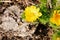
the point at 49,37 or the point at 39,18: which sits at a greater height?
the point at 39,18

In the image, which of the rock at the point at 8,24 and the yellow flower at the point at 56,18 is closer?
the yellow flower at the point at 56,18

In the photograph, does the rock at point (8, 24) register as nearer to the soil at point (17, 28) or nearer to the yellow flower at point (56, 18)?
the soil at point (17, 28)

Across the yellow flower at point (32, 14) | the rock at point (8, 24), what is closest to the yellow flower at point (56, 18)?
the yellow flower at point (32, 14)

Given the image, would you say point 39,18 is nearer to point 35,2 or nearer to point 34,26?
point 34,26

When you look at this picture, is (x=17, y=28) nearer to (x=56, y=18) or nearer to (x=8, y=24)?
(x=8, y=24)

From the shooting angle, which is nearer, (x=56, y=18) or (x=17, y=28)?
(x=56, y=18)

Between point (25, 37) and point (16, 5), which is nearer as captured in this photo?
point (25, 37)

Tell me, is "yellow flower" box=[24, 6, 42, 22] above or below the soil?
above

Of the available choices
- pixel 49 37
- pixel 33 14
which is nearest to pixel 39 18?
pixel 33 14

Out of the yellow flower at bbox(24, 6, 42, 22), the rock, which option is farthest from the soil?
the yellow flower at bbox(24, 6, 42, 22)

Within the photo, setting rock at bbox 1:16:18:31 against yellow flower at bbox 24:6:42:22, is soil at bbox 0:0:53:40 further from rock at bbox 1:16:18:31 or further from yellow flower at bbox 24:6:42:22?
yellow flower at bbox 24:6:42:22

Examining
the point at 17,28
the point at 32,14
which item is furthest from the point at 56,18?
the point at 17,28
